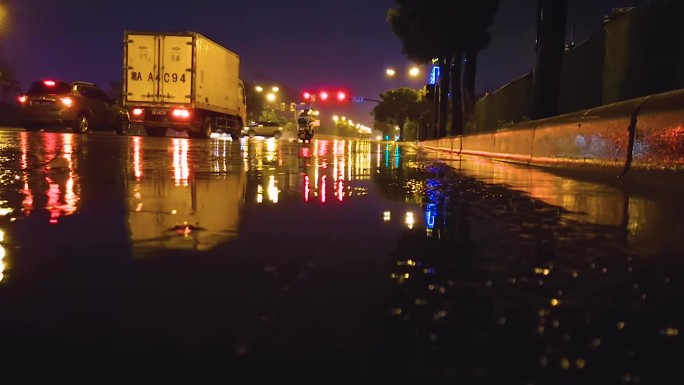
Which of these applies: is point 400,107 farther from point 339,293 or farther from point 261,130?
point 339,293

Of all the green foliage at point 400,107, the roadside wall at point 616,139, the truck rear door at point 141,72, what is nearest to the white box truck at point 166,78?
the truck rear door at point 141,72

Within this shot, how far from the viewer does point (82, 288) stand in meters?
2.00

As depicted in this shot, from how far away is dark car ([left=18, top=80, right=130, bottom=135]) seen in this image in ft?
70.2

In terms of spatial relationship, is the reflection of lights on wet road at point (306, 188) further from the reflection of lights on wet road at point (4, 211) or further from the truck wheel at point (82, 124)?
the truck wheel at point (82, 124)

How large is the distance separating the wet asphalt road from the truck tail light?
67.6ft

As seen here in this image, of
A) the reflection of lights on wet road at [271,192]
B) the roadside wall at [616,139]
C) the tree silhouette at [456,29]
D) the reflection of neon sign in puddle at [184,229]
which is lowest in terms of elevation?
the reflection of neon sign in puddle at [184,229]

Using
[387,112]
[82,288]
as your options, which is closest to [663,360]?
[82,288]

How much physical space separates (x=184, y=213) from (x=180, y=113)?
21533 millimetres

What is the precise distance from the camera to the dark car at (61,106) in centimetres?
2141

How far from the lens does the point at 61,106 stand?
21438 millimetres

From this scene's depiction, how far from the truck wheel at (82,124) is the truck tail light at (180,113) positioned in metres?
3.37

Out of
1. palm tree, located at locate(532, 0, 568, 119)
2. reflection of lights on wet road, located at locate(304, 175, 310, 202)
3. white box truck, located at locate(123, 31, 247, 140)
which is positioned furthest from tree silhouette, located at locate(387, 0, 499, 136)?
reflection of lights on wet road, located at locate(304, 175, 310, 202)

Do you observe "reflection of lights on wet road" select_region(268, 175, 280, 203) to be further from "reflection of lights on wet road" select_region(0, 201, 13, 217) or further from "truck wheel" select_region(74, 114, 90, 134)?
"truck wheel" select_region(74, 114, 90, 134)

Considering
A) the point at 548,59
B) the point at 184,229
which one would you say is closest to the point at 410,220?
the point at 184,229
